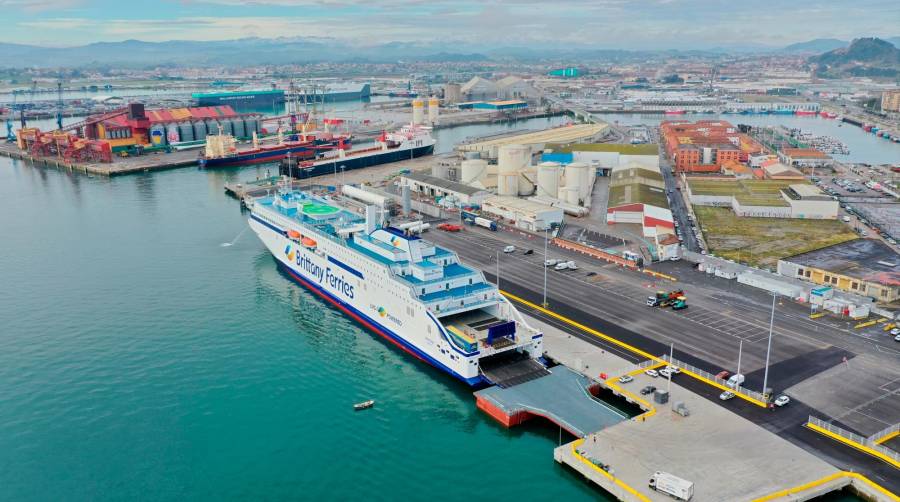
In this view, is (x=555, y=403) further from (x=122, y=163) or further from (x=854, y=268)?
(x=122, y=163)

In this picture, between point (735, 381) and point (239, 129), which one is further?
point (239, 129)

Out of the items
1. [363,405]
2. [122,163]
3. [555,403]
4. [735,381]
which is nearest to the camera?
[555,403]

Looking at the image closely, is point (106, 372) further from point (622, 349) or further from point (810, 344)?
point (810, 344)

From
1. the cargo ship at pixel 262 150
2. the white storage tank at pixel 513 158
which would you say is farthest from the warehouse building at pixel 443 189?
the cargo ship at pixel 262 150

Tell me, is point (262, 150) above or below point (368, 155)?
above

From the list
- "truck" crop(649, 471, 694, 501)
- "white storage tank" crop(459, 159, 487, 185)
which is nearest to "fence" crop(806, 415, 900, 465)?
"truck" crop(649, 471, 694, 501)

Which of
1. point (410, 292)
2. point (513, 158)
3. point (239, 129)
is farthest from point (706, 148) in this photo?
point (239, 129)

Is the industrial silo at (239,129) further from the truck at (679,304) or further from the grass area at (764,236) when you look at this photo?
the truck at (679,304)
